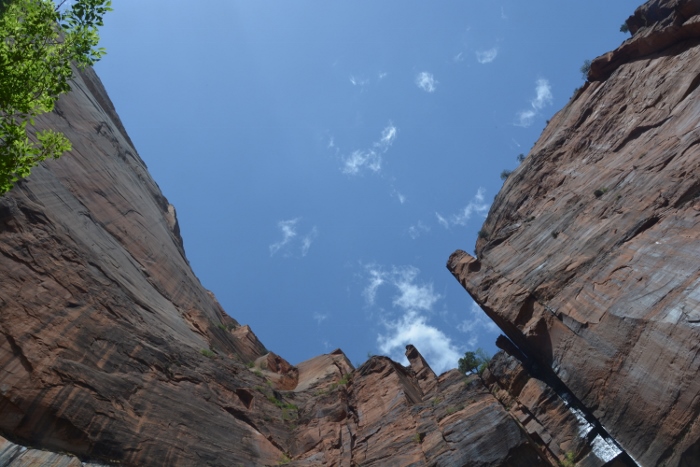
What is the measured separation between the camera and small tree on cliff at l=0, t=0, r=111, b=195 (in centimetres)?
1664

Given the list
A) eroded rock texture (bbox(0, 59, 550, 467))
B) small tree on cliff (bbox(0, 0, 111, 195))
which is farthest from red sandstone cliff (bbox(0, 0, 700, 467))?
small tree on cliff (bbox(0, 0, 111, 195))

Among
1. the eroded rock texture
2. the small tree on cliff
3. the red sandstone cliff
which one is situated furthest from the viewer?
the red sandstone cliff

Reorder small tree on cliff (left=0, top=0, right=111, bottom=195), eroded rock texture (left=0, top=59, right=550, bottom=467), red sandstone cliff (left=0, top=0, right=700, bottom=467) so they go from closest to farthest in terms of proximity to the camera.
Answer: small tree on cliff (left=0, top=0, right=111, bottom=195)
eroded rock texture (left=0, top=59, right=550, bottom=467)
red sandstone cliff (left=0, top=0, right=700, bottom=467)

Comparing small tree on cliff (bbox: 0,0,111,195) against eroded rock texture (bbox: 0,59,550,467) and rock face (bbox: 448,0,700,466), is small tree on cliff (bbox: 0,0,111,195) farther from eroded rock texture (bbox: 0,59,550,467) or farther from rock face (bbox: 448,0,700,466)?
rock face (bbox: 448,0,700,466)

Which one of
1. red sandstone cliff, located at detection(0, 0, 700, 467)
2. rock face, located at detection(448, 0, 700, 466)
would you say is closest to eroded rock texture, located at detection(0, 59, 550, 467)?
red sandstone cliff, located at detection(0, 0, 700, 467)

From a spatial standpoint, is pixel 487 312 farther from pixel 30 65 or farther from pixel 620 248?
pixel 30 65


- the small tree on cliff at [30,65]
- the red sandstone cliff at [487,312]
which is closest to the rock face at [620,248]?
A: the red sandstone cliff at [487,312]

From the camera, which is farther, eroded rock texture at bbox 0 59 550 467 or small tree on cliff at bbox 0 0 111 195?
eroded rock texture at bbox 0 59 550 467

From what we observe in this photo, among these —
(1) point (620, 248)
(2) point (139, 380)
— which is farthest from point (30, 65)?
(1) point (620, 248)

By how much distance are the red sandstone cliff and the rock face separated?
4.2 inches

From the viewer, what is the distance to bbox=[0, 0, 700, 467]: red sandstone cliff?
2039cm

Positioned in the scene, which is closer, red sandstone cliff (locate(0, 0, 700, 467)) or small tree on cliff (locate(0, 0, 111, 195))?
small tree on cliff (locate(0, 0, 111, 195))

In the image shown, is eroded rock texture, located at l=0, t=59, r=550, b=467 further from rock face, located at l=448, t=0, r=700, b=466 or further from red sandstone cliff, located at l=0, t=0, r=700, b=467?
rock face, located at l=448, t=0, r=700, b=466

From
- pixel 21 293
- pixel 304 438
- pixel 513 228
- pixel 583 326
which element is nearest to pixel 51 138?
pixel 21 293
